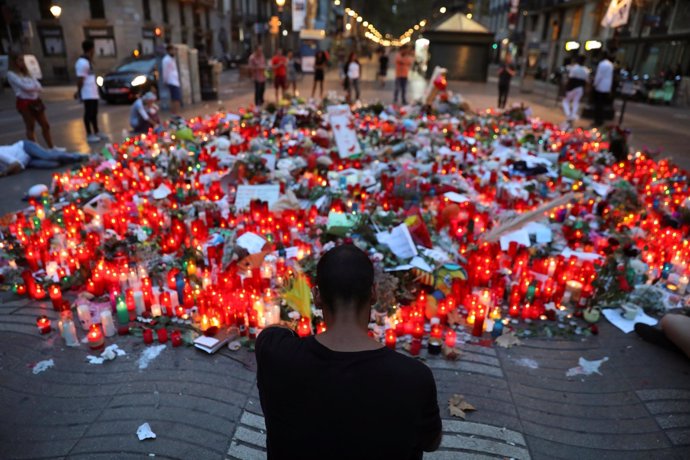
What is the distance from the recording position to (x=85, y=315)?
12.6 ft

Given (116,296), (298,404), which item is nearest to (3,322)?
(116,296)

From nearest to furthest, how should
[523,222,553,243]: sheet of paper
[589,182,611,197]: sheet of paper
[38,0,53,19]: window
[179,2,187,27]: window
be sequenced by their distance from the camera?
[523,222,553,243]: sheet of paper < [589,182,611,197]: sheet of paper < [38,0,53,19]: window < [179,2,187,27]: window

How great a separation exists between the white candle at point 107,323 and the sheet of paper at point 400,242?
2.70 meters

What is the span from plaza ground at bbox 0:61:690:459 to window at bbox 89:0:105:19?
102 feet

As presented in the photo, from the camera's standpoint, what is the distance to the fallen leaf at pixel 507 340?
3.88 metres

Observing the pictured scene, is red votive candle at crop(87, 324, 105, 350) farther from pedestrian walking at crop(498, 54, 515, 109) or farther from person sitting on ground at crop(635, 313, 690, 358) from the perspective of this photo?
pedestrian walking at crop(498, 54, 515, 109)

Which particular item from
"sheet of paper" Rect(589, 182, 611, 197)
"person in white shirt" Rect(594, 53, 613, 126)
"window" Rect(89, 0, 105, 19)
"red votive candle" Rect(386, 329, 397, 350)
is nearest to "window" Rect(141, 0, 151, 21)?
"window" Rect(89, 0, 105, 19)

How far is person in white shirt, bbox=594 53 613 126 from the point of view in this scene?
44.3 feet

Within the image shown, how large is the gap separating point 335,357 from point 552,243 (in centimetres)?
486

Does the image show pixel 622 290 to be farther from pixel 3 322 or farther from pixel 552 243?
pixel 3 322

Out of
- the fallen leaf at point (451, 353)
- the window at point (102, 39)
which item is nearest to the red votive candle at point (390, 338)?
the fallen leaf at point (451, 353)

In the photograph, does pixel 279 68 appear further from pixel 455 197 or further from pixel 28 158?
pixel 455 197

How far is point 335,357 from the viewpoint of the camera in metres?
1.50

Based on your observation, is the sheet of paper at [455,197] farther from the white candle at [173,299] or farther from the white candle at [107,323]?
the white candle at [107,323]
